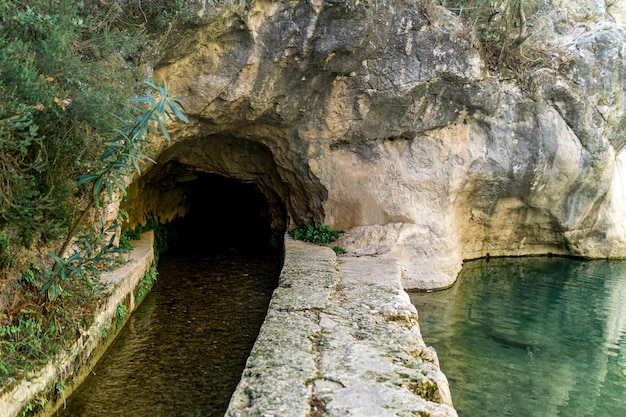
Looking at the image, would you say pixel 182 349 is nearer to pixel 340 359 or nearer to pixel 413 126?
pixel 340 359

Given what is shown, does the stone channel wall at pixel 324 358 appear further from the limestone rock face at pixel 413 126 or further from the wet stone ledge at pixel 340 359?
the limestone rock face at pixel 413 126

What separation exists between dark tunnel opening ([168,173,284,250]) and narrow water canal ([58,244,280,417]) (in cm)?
390

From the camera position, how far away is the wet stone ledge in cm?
474

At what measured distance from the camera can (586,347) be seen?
9.23 metres

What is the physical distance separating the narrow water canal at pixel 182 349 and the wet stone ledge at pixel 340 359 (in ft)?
3.01

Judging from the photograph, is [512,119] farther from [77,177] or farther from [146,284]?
[77,177]

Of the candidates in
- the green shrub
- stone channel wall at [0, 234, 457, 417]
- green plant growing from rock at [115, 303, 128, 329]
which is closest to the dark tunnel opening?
the green shrub

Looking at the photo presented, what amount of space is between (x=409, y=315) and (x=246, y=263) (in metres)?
6.70

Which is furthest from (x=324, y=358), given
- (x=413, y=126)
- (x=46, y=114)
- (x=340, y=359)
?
(x=413, y=126)

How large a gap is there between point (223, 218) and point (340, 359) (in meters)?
17.2

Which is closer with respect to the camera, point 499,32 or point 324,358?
point 324,358

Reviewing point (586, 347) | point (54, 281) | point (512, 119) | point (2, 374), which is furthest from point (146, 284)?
point (512, 119)

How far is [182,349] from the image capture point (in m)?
7.77

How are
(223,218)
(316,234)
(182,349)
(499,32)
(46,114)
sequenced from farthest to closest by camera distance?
(223,218), (499,32), (316,234), (182,349), (46,114)
